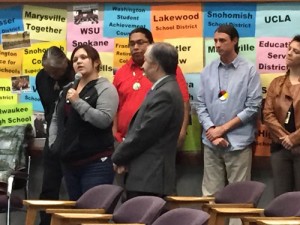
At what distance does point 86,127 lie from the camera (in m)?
7.44

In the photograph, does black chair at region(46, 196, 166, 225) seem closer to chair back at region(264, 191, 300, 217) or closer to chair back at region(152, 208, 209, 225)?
chair back at region(152, 208, 209, 225)

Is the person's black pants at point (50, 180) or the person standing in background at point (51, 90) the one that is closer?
the person standing in background at point (51, 90)

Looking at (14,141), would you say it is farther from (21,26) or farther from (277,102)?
(277,102)

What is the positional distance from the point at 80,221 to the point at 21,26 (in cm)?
314

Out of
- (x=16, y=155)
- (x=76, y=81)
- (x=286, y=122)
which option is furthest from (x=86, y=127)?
(x=286, y=122)

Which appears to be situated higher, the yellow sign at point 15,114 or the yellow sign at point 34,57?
the yellow sign at point 34,57

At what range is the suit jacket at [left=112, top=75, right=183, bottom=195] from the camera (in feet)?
22.5

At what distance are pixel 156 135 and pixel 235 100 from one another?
1.36 m

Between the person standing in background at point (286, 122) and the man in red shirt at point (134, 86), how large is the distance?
719 mm

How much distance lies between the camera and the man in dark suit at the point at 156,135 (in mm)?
6855

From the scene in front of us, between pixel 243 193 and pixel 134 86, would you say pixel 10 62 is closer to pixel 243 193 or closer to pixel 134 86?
pixel 134 86

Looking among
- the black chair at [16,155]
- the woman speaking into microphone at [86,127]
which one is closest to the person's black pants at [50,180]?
the black chair at [16,155]

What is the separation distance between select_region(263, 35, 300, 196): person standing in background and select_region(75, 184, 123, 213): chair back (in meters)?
1.63

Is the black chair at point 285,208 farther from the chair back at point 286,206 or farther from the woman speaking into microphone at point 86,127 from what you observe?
the woman speaking into microphone at point 86,127
